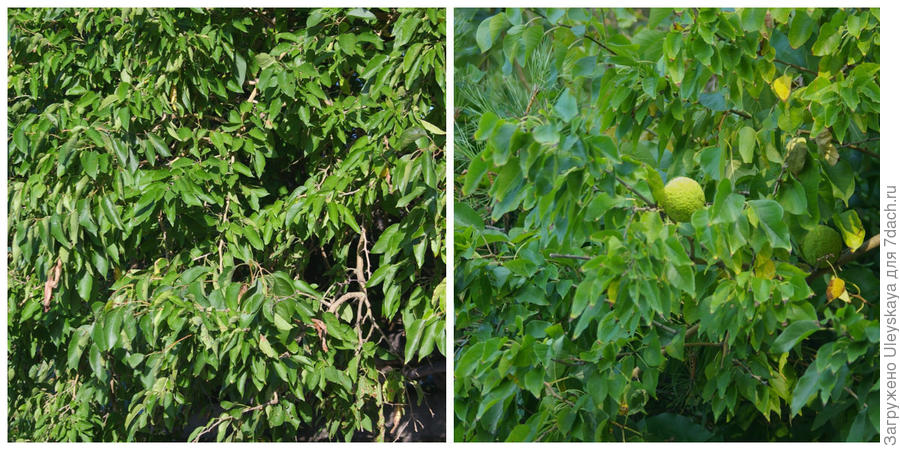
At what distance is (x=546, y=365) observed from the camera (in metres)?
1.09

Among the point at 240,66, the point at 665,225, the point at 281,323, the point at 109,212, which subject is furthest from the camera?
the point at 240,66

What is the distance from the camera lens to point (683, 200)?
1000mm

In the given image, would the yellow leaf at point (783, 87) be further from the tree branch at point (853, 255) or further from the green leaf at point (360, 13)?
the green leaf at point (360, 13)

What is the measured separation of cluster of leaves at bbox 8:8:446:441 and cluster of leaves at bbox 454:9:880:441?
13.5 inches

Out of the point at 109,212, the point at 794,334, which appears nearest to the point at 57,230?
the point at 109,212

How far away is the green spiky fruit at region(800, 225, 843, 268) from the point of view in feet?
3.65

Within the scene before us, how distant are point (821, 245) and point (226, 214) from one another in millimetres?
1267

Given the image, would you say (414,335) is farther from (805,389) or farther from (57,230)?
(57,230)

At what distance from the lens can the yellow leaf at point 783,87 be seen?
3.71ft

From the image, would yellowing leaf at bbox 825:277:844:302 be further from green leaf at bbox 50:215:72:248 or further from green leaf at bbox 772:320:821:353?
green leaf at bbox 50:215:72:248

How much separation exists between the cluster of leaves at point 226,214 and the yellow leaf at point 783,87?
0.65 metres

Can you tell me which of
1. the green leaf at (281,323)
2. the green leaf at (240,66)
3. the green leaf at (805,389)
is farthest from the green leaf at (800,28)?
the green leaf at (240,66)

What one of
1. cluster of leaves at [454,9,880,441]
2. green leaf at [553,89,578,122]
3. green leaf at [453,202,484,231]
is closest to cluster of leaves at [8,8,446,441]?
green leaf at [453,202,484,231]

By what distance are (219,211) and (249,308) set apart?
14.5 inches
